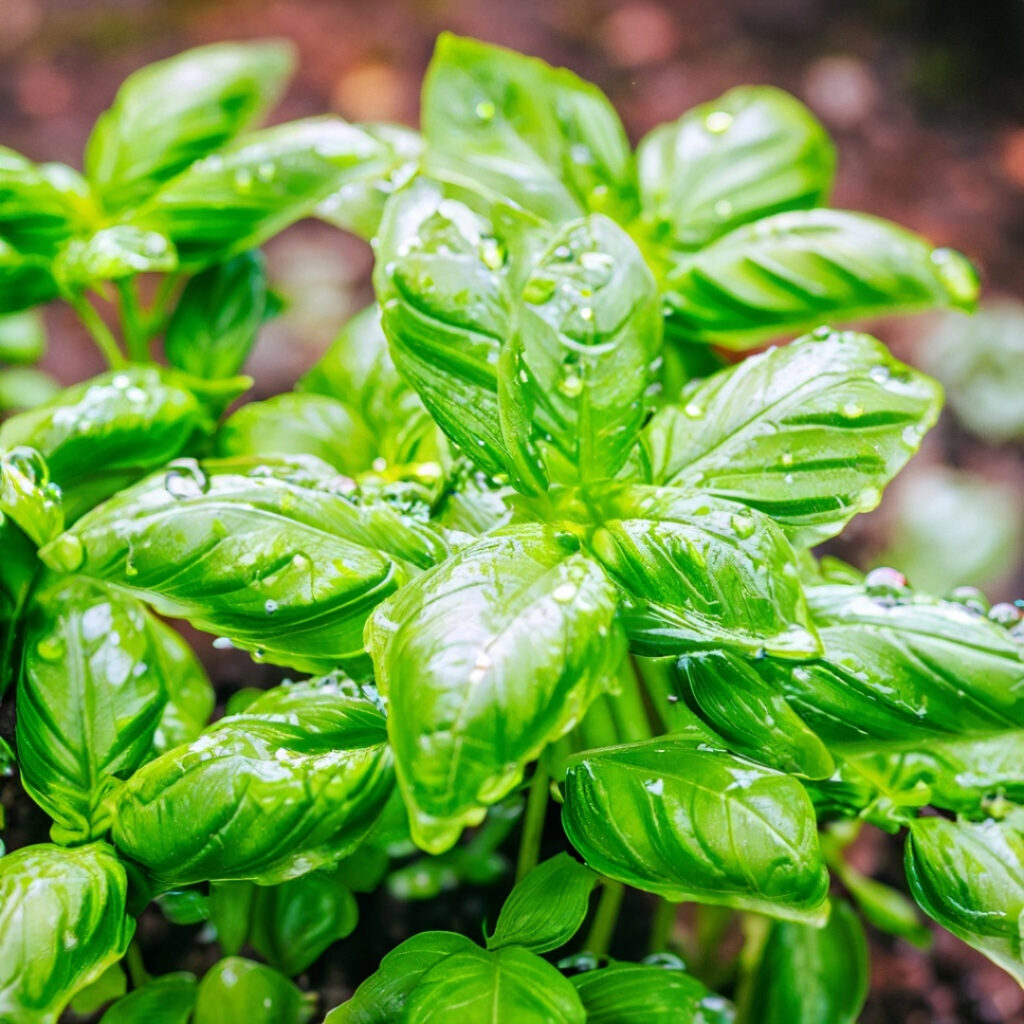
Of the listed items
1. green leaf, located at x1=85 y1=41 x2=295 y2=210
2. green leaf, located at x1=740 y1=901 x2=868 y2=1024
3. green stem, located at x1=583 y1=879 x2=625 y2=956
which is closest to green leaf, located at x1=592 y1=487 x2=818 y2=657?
green stem, located at x1=583 y1=879 x2=625 y2=956

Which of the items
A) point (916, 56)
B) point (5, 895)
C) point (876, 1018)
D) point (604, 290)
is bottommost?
point (876, 1018)

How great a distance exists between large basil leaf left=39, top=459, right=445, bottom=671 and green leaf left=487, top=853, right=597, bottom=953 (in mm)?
174

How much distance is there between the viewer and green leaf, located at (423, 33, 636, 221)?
0.78 meters

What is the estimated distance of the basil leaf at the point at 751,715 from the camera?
0.52 meters

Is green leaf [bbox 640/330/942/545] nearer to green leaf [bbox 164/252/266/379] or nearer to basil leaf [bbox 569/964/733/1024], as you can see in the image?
basil leaf [bbox 569/964/733/1024]

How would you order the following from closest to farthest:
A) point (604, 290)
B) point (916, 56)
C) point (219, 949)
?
point (604, 290) < point (219, 949) < point (916, 56)

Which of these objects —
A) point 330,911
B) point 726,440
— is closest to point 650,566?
point 726,440

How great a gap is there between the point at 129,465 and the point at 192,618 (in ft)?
0.52

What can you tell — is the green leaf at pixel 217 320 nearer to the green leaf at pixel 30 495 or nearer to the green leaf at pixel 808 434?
the green leaf at pixel 30 495

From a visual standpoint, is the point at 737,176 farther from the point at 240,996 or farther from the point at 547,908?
the point at 240,996

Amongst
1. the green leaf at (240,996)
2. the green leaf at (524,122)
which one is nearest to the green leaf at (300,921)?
the green leaf at (240,996)

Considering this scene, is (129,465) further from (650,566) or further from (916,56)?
(916,56)

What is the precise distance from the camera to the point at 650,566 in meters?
0.50

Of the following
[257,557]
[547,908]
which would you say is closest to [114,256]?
[257,557]
